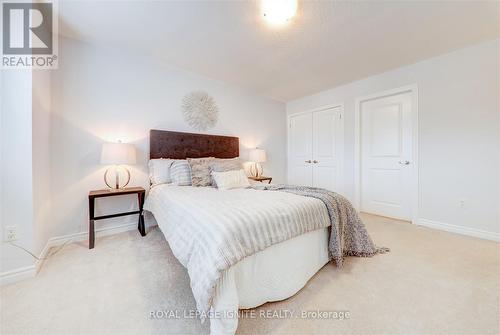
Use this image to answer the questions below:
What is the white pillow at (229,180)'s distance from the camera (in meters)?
2.44

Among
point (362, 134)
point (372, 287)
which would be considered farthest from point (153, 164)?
point (362, 134)

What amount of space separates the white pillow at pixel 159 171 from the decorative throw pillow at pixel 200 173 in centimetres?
33

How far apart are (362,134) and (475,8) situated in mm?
1888

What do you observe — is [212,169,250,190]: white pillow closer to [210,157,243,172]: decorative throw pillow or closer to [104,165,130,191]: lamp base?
[210,157,243,172]: decorative throw pillow

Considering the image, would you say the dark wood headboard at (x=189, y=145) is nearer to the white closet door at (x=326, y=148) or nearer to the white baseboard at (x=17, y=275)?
the white baseboard at (x=17, y=275)

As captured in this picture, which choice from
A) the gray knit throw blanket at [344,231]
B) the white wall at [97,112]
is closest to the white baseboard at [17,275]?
the white wall at [97,112]

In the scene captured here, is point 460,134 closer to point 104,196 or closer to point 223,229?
point 223,229

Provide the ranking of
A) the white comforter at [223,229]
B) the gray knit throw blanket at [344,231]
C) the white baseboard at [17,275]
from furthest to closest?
the gray knit throw blanket at [344,231]
the white baseboard at [17,275]
the white comforter at [223,229]

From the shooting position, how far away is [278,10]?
1.80 metres

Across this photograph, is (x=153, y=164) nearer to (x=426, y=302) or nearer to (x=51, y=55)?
(x=51, y=55)

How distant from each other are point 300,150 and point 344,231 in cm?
278

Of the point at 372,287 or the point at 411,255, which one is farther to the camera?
the point at 411,255

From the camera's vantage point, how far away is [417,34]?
2.20m

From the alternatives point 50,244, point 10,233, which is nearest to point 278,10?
point 10,233
